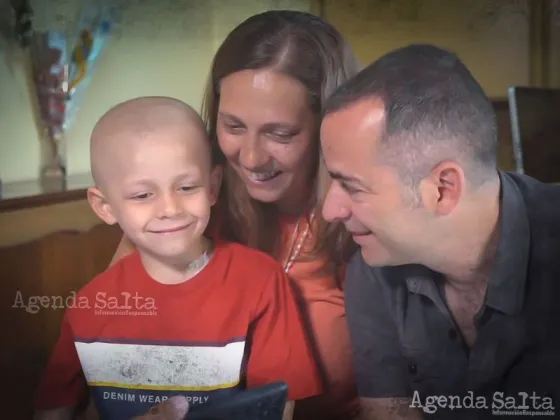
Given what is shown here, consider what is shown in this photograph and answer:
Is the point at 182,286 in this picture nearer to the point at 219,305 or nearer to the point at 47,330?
the point at 219,305

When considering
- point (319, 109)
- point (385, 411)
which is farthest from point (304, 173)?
point (385, 411)

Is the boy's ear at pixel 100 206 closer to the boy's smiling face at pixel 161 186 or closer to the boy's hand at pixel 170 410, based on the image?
the boy's smiling face at pixel 161 186

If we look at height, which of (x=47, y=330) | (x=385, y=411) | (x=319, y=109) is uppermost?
(x=319, y=109)

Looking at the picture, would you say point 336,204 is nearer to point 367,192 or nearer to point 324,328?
point 367,192

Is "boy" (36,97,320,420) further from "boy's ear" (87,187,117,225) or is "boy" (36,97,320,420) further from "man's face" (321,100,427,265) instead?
"man's face" (321,100,427,265)

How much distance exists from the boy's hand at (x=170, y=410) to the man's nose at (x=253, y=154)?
33cm

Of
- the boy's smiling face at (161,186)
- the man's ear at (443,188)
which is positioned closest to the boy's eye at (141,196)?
the boy's smiling face at (161,186)

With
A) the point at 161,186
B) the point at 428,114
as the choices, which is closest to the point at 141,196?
the point at 161,186

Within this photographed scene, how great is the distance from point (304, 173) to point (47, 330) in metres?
0.43

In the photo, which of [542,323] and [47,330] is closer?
[542,323]

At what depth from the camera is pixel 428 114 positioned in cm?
75

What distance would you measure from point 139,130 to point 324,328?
357 millimetres

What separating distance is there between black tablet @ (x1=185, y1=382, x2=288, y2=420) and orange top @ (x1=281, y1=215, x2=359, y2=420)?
0.10ft

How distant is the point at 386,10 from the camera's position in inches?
33.3
